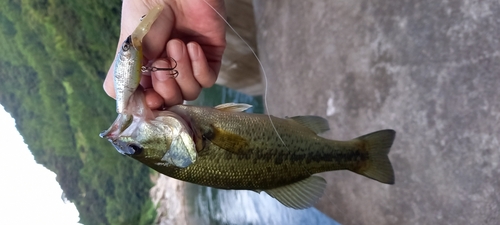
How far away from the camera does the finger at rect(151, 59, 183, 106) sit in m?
0.92

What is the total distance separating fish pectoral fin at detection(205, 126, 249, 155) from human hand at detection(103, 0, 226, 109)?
0.15 m

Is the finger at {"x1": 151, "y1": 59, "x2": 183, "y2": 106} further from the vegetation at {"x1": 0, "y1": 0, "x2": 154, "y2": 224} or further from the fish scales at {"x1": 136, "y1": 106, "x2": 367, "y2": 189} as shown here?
the vegetation at {"x1": 0, "y1": 0, "x2": 154, "y2": 224}

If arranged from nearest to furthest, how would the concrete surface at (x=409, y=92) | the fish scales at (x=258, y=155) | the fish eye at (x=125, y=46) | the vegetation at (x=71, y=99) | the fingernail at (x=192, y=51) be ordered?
the fish eye at (x=125, y=46)
the fish scales at (x=258, y=155)
the fingernail at (x=192, y=51)
the concrete surface at (x=409, y=92)
the vegetation at (x=71, y=99)

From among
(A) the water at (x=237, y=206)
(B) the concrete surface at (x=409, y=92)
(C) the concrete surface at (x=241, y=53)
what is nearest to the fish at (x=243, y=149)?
(B) the concrete surface at (x=409, y=92)

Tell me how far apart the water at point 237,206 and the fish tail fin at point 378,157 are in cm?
109

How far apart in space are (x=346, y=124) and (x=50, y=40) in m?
3.20

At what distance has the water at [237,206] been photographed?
8.89 feet

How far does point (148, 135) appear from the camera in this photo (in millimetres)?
806

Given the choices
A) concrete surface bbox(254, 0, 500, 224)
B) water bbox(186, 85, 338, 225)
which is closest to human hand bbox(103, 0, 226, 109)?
concrete surface bbox(254, 0, 500, 224)

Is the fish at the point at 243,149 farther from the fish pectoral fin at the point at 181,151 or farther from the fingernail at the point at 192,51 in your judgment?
the fingernail at the point at 192,51

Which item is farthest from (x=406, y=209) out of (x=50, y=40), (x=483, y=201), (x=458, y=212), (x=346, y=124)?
(x=50, y=40)

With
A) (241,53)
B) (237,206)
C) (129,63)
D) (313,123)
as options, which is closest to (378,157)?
(313,123)

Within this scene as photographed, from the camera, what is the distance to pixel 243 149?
912 millimetres

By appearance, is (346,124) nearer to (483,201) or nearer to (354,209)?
(354,209)
